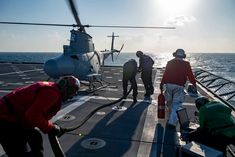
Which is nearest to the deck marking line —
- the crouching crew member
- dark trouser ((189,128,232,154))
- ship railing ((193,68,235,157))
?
dark trouser ((189,128,232,154))

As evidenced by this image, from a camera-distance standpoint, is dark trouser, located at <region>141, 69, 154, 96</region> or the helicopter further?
dark trouser, located at <region>141, 69, 154, 96</region>

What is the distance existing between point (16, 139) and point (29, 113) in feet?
2.19

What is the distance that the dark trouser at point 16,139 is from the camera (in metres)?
3.89

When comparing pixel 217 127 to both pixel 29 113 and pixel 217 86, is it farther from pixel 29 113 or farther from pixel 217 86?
pixel 217 86

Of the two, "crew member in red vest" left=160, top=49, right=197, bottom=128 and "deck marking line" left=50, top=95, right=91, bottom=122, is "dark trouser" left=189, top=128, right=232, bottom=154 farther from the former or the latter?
"deck marking line" left=50, top=95, right=91, bottom=122

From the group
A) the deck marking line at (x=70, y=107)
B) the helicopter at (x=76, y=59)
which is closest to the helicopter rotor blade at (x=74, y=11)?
the helicopter at (x=76, y=59)

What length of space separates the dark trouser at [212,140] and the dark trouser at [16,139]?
10.4ft

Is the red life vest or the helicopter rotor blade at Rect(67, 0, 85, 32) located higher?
the helicopter rotor blade at Rect(67, 0, 85, 32)

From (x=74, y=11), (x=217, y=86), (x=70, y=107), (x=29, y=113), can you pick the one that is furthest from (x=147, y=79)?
(x=29, y=113)

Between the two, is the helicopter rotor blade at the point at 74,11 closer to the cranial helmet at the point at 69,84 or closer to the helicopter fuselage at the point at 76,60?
the helicopter fuselage at the point at 76,60

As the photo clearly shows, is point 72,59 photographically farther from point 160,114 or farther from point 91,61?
point 160,114

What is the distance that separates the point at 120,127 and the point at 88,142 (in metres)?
1.64

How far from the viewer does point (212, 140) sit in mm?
5160

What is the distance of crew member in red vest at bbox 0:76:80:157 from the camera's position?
144 inches
